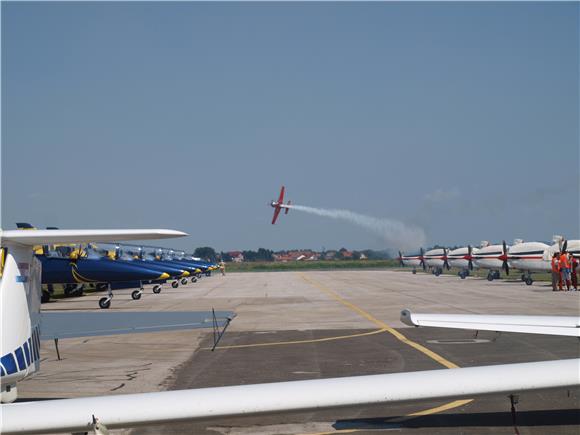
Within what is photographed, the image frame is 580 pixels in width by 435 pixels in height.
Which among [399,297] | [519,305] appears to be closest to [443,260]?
[399,297]

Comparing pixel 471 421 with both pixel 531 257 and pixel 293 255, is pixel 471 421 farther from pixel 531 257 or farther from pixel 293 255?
pixel 293 255

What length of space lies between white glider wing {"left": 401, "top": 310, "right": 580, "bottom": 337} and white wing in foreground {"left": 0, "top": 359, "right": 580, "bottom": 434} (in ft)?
13.4

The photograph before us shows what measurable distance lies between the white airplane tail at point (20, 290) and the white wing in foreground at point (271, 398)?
6.55 ft

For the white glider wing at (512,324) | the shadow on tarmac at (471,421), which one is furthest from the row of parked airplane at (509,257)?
the shadow on tarmac at (471,421)

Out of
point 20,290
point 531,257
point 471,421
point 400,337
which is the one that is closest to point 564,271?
point 531,257

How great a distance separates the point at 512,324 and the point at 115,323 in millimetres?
5432

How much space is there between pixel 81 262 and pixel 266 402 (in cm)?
2740

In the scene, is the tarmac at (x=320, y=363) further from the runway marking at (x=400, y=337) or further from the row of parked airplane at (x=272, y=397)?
the row of parked airplane at (x=272, y=397)

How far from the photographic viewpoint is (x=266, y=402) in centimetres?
472

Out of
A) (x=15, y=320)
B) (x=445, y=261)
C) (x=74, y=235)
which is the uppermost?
(x=74, y=235)

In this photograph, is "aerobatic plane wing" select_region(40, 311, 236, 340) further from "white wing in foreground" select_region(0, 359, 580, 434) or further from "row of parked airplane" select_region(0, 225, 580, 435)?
"white wing in foreground" select_region(0, 359, 580, 434)

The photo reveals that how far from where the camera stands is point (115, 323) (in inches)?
402

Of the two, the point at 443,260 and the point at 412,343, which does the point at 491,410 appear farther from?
the point at 443,260

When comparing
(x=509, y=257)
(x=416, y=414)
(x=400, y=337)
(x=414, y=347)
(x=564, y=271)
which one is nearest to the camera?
(x=416, y=414)
